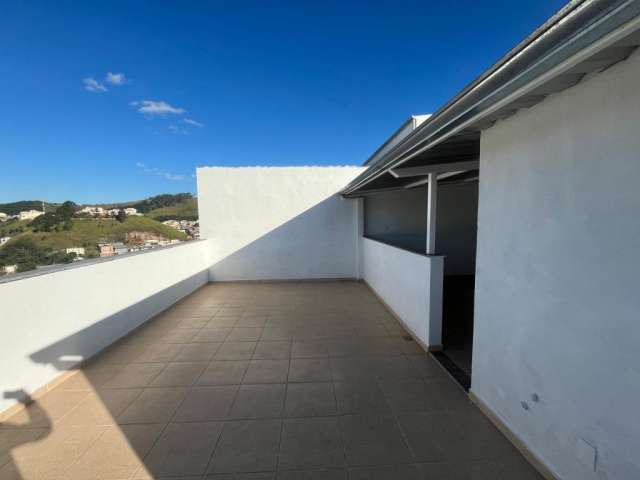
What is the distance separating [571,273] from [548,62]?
1.10 metres

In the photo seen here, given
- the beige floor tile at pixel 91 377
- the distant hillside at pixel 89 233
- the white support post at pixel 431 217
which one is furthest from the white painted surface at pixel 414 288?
the distant hillside at pixel 89 233

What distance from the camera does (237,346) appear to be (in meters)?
3.57

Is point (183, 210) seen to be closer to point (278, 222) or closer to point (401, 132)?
point (278, 222)

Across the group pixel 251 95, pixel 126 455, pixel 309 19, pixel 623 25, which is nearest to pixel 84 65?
pixel 251 95

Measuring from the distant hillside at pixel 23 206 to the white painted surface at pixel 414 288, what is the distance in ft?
15.1

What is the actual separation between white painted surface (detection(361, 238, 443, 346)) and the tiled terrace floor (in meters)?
0.36

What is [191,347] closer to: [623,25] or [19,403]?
[19,403]

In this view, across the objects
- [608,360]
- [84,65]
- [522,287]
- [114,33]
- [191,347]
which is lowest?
[191,347]

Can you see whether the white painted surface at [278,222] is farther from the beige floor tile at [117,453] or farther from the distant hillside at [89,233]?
the beige floor tile at [117,453]

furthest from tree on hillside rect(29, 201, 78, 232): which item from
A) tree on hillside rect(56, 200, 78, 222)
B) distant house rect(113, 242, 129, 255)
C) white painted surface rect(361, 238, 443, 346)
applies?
white painted surface rect(361, 238, 443, 346)

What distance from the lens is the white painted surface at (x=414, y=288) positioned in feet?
10.6

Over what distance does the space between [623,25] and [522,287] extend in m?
1.50

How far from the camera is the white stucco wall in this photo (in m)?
1.15

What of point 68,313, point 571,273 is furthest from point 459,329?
point 68,313
